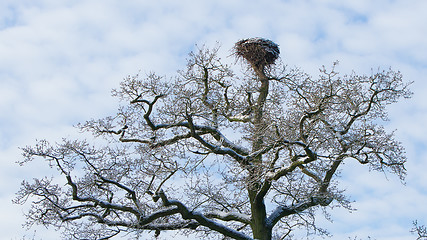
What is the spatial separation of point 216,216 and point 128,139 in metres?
3.03

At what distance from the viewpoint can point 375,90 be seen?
11617 millimetres

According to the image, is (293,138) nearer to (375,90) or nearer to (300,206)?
(300,206)

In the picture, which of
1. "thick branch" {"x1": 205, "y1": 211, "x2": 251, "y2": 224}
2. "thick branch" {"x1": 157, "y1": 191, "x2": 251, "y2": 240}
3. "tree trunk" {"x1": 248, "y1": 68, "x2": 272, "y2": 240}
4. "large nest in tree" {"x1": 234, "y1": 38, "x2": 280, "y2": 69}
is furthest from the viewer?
"large nest in tree" {"x1": 234, "y1": 38, "x2": 280, "y2": 69}

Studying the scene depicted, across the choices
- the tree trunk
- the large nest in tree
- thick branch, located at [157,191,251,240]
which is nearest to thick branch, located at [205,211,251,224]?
the tree trunk

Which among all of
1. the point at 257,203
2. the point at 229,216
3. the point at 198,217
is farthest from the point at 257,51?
the point at 198,217

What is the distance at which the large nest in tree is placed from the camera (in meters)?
14.4

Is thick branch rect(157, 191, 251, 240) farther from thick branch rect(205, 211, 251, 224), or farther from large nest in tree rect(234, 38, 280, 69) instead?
large nest in tree rect(234, 38, 280, 69)

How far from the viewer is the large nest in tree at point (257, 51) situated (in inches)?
566

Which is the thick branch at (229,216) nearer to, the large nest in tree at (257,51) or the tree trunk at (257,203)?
the tree trunk at (257,203)

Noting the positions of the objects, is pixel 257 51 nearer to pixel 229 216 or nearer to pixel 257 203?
pixel 257 203

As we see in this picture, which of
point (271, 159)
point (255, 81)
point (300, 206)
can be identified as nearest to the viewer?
point (271, 159)

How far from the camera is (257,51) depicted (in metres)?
14.4

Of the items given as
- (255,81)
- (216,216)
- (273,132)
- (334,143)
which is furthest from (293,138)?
(255,81)

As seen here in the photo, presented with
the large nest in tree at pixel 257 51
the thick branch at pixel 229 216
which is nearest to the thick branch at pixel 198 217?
the thick branch at pixel 229 216
